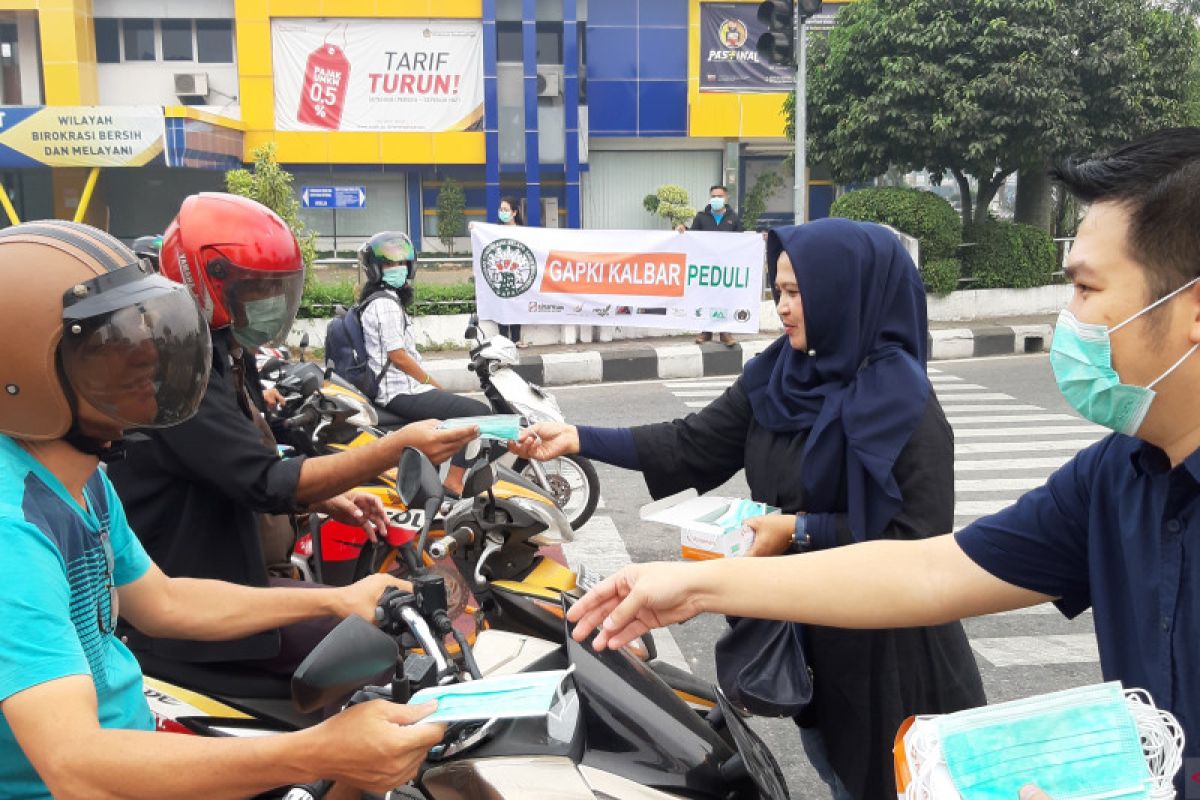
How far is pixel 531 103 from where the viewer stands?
96.9 ft

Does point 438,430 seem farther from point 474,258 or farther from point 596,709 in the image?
point 474,258

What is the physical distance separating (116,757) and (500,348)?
189 inches

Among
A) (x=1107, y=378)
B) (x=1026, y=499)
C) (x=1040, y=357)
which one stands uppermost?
(x=1107, y=378)

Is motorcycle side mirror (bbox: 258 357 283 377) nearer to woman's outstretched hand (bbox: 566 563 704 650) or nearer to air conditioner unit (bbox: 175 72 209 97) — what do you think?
woman's outstretched hand (bbox: 566 563 704 650)

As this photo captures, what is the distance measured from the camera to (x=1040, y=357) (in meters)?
13.0

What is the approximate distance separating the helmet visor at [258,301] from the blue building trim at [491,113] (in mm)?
26801

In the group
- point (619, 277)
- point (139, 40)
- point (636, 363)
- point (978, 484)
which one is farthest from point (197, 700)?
point (139, 40)

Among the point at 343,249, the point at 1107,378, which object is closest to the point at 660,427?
the point at 1107,378

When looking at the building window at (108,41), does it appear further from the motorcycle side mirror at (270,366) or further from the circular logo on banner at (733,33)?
the motorcycle side mirror at (270,366)

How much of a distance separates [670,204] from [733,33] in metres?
5.53

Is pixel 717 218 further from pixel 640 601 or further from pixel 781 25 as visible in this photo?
pixel 640 601

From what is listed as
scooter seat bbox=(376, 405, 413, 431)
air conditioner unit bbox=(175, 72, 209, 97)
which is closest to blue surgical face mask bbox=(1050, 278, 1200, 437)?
scooter seat bbox=(376, 405, 413, 431)

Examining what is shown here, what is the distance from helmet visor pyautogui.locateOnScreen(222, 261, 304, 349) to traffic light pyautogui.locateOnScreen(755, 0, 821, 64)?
30.2 feet

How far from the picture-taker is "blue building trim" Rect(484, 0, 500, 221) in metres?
29.3
